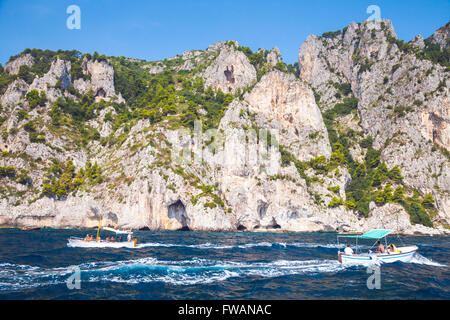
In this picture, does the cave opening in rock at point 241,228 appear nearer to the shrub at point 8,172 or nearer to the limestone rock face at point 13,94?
the shrub at point 8,172

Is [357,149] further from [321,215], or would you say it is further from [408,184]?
[321,215]

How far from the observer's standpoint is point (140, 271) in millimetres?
23406

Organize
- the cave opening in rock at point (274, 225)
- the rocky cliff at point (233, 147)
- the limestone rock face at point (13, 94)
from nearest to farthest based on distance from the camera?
the rocky cliff at point (233, 147) → the cave opening in rock at point (274, 225) → the limestone rock face at point (13, 94)

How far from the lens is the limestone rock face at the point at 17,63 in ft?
436

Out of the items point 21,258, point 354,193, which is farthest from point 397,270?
point 354,193

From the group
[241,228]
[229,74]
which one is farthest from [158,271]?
[229,74]

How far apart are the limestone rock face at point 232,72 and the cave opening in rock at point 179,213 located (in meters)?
73.8

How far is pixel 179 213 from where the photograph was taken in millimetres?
81188

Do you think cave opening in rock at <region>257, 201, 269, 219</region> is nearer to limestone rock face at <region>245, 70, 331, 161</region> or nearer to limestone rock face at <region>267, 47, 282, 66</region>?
limestone rock face at <region>245, 70, 331, 161</region>

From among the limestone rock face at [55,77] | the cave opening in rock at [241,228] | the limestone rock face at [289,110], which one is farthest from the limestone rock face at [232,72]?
the cave opening in rock at [241,228]

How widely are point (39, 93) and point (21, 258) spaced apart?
323 ft

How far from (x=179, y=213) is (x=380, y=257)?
59042 mm

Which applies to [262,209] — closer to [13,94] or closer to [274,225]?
[274,225]

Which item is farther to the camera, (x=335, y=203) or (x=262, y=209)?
(x=335, y=203)
